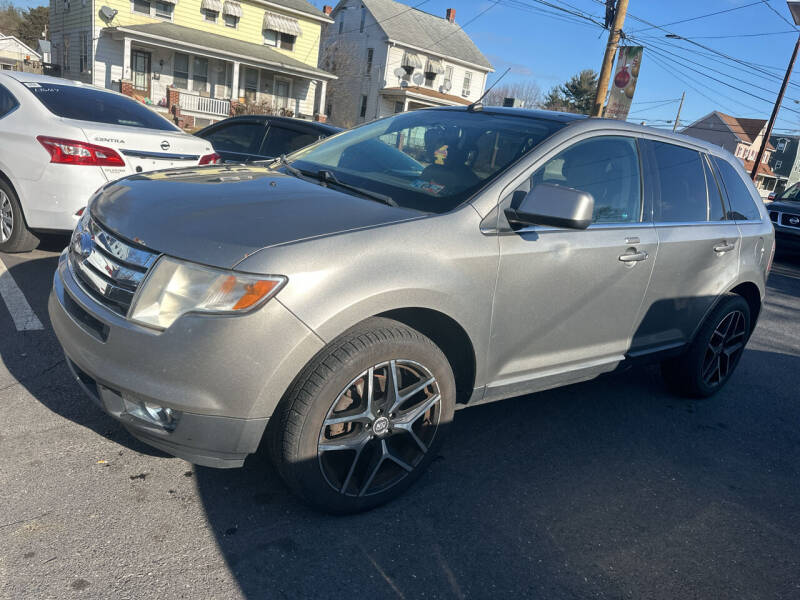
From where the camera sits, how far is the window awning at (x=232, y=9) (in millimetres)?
27750

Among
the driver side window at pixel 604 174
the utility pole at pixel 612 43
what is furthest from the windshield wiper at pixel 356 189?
the utility pole at pixel 612 43

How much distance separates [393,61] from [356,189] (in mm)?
36397

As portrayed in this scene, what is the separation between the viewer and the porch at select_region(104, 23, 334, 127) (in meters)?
24.4

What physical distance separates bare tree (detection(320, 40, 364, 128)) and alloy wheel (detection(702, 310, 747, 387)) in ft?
118

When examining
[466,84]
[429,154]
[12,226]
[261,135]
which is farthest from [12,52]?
[429,154]

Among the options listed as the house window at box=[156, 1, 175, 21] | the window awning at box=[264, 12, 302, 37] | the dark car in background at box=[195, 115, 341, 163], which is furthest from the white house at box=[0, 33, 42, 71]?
the dark car in background at box=[195, 115, 341, 163]

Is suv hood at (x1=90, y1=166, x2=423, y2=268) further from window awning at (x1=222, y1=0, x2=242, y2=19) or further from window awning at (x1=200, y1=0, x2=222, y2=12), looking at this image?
window awning at (x1=222, y1=0, x2=242, y2=19)

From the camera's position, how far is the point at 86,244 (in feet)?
8.57

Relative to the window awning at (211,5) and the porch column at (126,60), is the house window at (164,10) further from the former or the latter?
the porch column at (126,60)

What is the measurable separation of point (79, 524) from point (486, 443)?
200 centimetres

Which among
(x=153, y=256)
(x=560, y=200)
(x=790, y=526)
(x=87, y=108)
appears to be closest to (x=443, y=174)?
(x=560, y=200)

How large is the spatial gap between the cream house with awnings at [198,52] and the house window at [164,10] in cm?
4

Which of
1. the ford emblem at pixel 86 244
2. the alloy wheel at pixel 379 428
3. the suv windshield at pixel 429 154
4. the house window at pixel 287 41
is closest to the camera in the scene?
the alloy wheel at pixel 379 428

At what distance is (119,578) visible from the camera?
2080 millimetres
